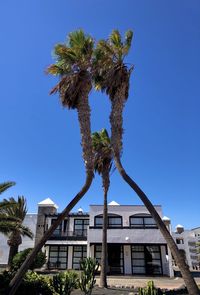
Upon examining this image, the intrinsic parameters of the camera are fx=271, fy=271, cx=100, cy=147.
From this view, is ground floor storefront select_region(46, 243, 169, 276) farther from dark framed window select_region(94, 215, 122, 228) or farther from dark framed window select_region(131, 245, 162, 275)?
dark framed window select_region(94, 215, 122, 228)

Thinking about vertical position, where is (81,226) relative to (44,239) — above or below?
above

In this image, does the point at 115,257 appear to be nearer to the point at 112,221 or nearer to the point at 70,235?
the point at 112,221

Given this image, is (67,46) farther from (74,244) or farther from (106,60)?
(74,244)

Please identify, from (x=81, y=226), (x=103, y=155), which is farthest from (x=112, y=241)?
(x=103, y=155)

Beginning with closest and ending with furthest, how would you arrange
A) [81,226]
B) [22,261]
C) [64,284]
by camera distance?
[64,284] < [22,261] < [81,226]

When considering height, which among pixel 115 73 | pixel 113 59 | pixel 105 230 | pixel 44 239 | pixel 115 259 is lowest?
pixel 115 259

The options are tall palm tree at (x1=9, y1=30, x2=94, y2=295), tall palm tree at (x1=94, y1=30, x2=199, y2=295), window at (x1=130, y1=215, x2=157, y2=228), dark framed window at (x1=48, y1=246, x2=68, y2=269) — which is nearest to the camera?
tall palm tree at (x1=9, y1=30, x2=94, y2=295)

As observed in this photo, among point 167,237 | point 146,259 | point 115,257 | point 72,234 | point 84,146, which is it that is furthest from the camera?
point 72,234

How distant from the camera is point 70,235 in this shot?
3359 centimetres

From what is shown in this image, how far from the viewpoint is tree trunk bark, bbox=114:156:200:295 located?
396 inches

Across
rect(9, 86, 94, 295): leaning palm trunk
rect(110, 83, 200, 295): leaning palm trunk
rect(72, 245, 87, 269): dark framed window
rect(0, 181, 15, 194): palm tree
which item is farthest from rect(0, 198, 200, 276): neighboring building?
rect(9, 86, 94, 295): leaning palm trunk

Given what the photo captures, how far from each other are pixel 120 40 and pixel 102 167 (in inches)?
459

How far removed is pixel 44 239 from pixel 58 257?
22.9 meters

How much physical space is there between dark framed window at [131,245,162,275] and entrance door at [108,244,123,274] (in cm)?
141
